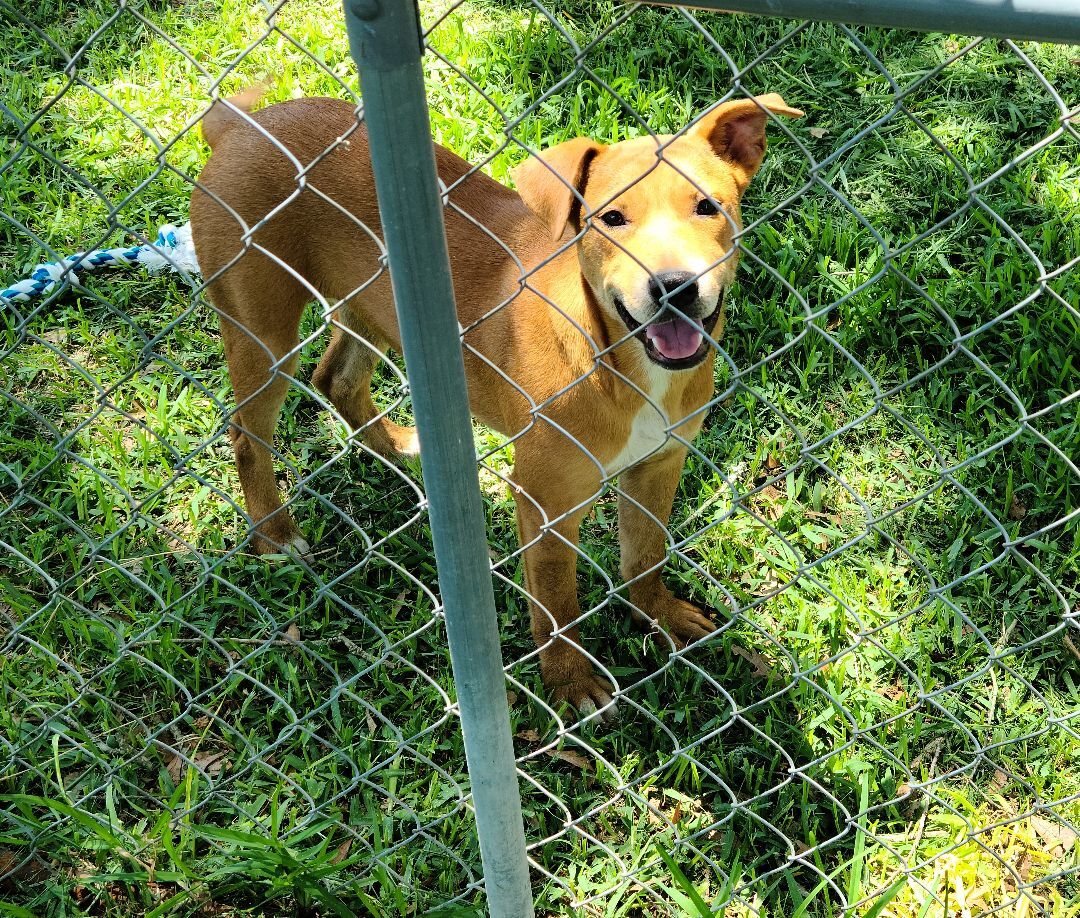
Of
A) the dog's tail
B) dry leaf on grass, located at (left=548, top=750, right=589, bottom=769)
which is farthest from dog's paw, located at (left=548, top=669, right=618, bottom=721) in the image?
the dog's tail

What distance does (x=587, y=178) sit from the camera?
8.71 feet

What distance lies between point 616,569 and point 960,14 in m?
2.45

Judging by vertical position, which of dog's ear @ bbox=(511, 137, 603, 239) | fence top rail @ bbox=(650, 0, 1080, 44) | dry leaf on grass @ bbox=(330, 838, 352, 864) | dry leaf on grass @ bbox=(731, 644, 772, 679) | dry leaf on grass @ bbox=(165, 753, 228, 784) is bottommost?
dry leaf on grass @ bbox=(731, 644, 772, 679)

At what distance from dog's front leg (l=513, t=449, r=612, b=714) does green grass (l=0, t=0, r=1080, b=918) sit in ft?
0.40

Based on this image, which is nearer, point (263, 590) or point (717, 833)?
point (717, 833)

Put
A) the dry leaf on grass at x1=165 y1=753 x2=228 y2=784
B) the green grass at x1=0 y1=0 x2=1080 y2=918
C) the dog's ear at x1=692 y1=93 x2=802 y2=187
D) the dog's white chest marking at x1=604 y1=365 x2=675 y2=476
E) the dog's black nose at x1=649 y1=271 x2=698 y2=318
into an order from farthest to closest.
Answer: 1. the dry leaf on grass at x1=165 y1=753 x2=228 y2=784
2. the dog's white chest marking at x1=604 y1=365 x2=675 y2=476
3. the green grass at x1=0 y1=0 x2=1080 y2=918
4. the dog's ear at x1=692 y1=93 x2=802 y2=187
5. the dog's black nose at x1=649 y1=271 x2=698 y2=318

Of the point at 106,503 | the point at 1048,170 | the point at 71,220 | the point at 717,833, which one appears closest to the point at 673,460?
the point at 717,833

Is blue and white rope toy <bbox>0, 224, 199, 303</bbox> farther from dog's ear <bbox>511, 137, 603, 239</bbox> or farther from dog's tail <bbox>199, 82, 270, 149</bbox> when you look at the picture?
dog's ear <bbox>511, 137, 603, 239</bbox>

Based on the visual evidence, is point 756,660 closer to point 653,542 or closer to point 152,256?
point 653,542

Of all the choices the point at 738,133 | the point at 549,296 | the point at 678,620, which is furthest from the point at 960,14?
the point at 678,620

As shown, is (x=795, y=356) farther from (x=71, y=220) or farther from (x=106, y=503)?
(x=71, y=220)

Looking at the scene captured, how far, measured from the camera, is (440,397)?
1.68m

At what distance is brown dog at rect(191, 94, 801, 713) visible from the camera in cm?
254

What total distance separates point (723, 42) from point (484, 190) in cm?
207
